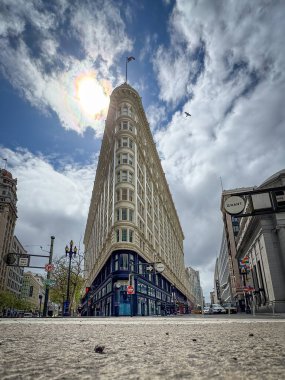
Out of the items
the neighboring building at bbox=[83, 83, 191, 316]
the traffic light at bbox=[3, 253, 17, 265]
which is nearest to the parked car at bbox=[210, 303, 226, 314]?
the neighboring building at bbox=[83, 83, 191, 316]

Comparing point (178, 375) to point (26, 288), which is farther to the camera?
point (26, 288)

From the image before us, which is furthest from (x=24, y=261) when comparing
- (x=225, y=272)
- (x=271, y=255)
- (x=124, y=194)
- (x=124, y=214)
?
(x=225, y=272)

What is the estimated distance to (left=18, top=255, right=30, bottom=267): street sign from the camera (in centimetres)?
2195

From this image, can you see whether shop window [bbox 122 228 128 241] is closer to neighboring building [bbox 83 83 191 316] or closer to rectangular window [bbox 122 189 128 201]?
neighboring building [bbox 83 83 191 316]

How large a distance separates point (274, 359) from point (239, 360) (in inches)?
8.4

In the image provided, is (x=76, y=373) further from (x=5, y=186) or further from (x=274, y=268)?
(x=5, y=186)

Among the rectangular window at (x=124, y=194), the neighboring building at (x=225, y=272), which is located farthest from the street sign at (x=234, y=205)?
the neighboring building at (x=225, y=272)

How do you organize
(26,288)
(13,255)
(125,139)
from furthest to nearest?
(26,288) < (125,139) < (13,255)

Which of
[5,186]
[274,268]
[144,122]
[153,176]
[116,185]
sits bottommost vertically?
[274,268]

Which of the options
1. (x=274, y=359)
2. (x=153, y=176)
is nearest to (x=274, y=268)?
(x=274, y=359)

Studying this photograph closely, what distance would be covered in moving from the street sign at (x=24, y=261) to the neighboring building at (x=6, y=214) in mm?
73641

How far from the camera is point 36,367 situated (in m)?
1.19

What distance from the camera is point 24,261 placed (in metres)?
22.2

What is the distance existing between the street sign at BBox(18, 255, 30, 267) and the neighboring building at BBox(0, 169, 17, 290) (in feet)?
242
